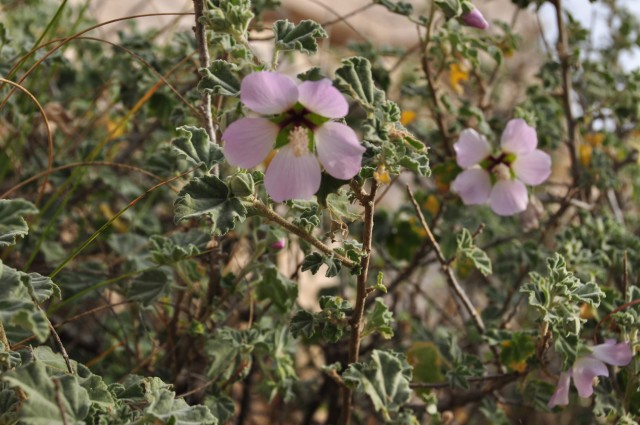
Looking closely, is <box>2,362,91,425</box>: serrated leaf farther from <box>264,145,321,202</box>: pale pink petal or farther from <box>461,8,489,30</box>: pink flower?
<box>461,8,489,30</box>: pink flower

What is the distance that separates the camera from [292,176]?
891mm

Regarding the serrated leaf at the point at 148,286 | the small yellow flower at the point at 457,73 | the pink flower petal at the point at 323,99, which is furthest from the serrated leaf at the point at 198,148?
the small yellow flower at the point at 457,73

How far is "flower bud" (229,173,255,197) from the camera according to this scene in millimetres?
856

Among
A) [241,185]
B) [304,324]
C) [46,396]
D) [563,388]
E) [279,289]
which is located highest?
[241,185]

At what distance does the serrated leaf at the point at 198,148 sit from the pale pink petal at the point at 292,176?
0.23 feet

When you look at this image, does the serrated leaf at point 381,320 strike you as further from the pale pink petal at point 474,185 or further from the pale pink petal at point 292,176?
the pale pink petal at point 474,185

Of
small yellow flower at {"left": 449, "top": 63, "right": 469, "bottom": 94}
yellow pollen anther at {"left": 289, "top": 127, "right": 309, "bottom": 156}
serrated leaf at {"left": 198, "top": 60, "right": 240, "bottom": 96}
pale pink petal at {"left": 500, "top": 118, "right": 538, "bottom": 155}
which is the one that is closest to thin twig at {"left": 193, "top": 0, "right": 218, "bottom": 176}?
serrated leaf at {"left": 198, "top": 60, "right": 240, "bottom": 96}

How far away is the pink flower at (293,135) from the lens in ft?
2.77

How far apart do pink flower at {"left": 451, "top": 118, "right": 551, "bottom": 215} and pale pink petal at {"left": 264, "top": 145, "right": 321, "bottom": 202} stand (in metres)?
0.48

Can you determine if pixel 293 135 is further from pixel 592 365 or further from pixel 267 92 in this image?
pixel 592 365

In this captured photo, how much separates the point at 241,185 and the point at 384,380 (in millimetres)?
316

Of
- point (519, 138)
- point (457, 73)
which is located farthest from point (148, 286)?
point (457, 73)

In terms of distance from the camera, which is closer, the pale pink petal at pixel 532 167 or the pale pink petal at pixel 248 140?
the pale pink petal at pixel 248 140

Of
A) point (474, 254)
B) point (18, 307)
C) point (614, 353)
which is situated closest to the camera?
point (18, 307)
